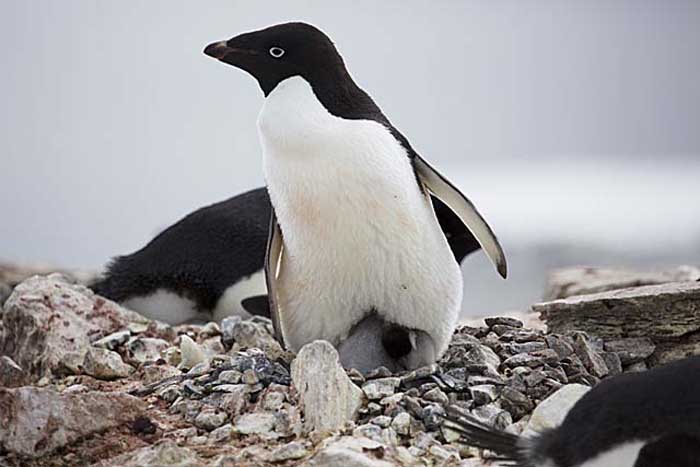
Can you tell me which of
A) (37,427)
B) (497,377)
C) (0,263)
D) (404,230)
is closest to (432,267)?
(404,230)

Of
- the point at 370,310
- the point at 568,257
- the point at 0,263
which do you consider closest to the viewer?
the point at 370,310

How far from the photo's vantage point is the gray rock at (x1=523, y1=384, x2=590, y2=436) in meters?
2.24

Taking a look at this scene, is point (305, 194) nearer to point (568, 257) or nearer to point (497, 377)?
point (497, 377)

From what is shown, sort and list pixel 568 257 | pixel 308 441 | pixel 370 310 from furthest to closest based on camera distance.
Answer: pixel 568 257 < pixel 370 310 < pixel 308 441

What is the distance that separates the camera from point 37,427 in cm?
230

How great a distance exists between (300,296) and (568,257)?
434cm

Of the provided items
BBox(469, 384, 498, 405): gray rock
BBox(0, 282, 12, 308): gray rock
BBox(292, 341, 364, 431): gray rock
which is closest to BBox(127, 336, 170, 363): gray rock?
BBox(292, 341, 364, 431): gray rock

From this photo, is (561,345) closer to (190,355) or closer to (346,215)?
(346,215)

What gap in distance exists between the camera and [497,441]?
2084 millimetres

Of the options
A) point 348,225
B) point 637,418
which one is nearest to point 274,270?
point 348,225

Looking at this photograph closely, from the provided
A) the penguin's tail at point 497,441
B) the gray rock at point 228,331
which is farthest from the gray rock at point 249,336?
the penguin's tail at point 497,441

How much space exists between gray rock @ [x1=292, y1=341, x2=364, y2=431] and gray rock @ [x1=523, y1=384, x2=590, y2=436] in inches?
13.1

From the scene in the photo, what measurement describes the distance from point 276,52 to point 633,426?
1.22 m

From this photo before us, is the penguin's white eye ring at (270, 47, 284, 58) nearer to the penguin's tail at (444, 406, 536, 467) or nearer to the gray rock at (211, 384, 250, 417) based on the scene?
the gray rock at (211, 384, 250, 417)
